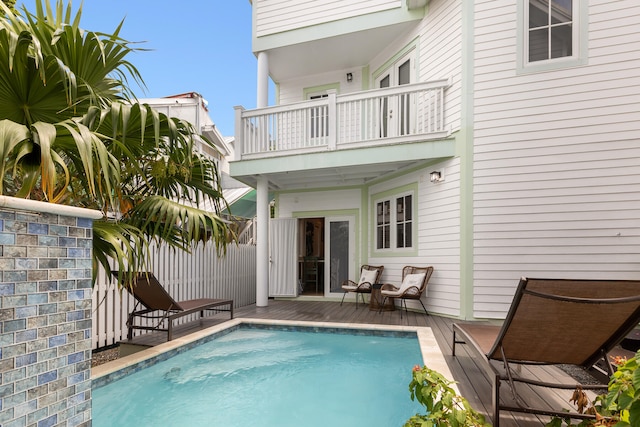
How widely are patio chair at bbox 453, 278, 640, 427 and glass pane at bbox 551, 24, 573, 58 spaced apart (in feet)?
17.0

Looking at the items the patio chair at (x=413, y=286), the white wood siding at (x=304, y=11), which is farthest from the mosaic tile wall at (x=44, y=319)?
the white wood siding at (x=304, y=11)

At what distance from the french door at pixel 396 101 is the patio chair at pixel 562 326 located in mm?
4974

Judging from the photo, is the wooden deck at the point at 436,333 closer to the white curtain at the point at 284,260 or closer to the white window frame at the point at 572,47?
the white curtain at the point at 284,260

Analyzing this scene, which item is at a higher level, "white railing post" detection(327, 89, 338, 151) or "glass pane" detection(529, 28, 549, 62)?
"glass pane" detection(529, 28, 549, 62)

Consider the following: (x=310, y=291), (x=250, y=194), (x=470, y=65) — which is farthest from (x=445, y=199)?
(x=250, y=194)

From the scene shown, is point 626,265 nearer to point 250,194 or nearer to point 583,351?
point 583,351

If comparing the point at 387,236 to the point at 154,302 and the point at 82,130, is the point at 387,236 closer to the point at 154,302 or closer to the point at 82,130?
the point at 154,302

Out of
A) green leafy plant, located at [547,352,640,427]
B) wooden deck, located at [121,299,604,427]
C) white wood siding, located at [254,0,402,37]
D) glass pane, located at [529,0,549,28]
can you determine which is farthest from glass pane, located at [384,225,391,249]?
green leafy plant, located at [547,352,640,427]

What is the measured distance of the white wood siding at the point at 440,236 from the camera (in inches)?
248

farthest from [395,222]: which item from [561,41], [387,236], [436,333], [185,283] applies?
[185,283]

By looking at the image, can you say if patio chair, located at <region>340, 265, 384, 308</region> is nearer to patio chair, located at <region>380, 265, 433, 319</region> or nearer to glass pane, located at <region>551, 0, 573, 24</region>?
patio chair, located at <region>380, 265, 433, 319</region>

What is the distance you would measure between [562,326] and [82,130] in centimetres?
313

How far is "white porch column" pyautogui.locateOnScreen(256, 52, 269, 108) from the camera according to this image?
27.0 feet

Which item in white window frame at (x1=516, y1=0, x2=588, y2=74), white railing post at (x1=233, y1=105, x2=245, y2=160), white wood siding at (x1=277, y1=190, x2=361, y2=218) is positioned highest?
white window frame at (x1=516, y1=0, x2=588, y2=74)
